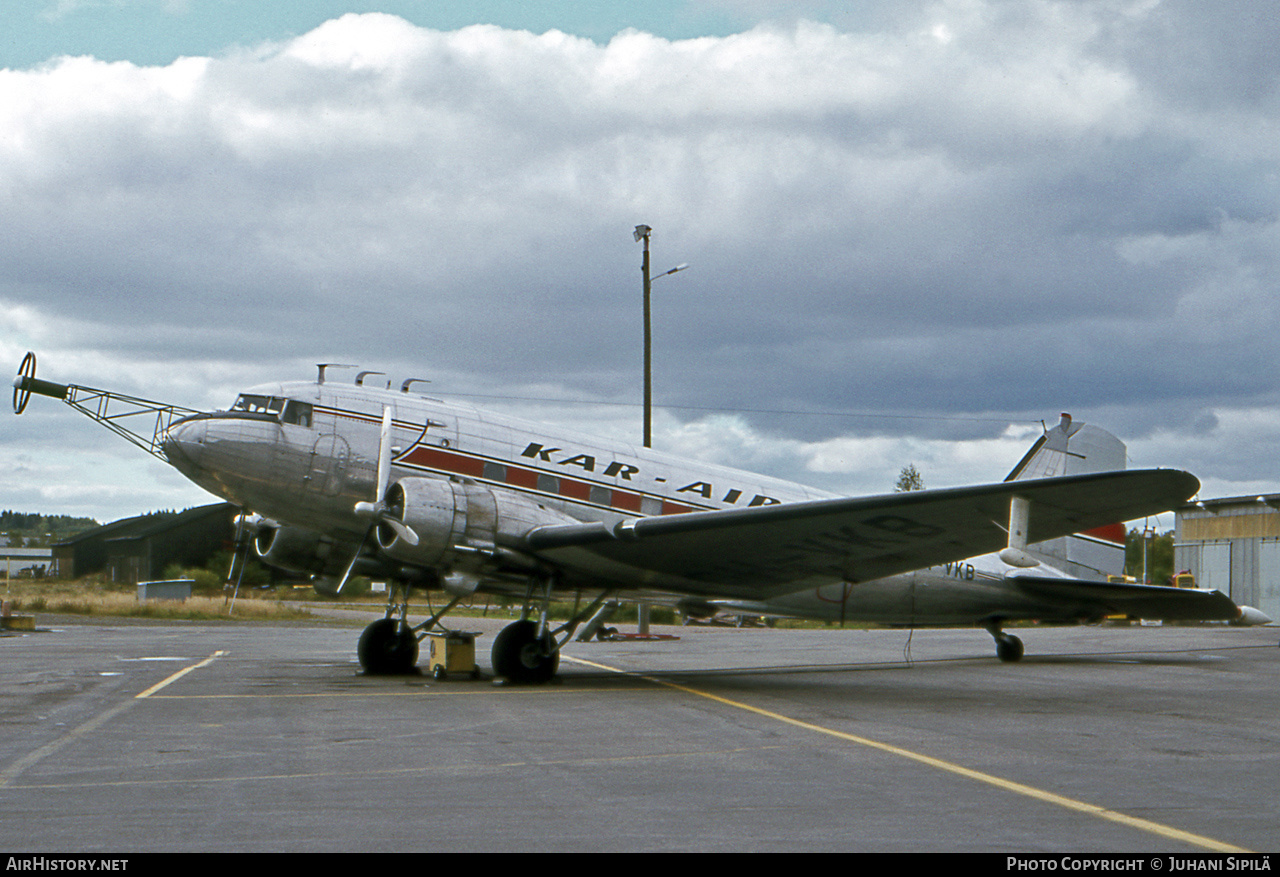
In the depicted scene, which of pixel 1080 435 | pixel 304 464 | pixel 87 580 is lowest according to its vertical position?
pixel 87 580

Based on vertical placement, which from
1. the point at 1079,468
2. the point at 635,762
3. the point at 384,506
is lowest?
the point at 635,762

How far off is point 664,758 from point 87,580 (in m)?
82.6

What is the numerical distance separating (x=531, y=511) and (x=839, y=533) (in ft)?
13.7

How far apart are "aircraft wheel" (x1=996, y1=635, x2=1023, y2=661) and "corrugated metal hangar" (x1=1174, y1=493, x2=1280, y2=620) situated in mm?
26731

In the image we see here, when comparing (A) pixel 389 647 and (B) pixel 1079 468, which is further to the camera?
(B) pixel 1079 468

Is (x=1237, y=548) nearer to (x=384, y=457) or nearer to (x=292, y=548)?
(x=292, y=548)

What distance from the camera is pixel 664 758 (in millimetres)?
8734

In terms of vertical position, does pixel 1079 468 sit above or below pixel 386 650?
above

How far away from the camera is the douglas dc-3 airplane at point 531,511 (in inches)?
530

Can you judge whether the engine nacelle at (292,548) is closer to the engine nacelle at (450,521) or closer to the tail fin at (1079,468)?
the engine nacelle at (450,521)

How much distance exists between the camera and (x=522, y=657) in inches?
603

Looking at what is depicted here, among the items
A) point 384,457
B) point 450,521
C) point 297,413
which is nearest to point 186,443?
point 297,413

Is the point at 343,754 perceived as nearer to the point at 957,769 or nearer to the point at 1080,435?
the point at 957,769

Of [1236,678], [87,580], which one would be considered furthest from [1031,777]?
[87,580]
